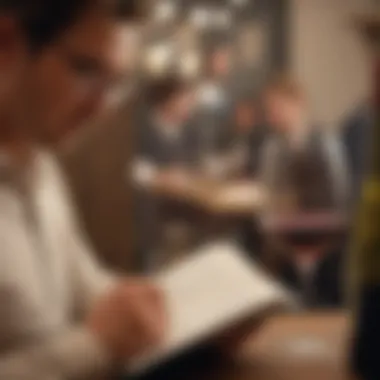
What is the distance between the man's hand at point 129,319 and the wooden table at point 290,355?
0.04m

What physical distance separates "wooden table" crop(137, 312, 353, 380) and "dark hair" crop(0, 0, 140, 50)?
32 cm

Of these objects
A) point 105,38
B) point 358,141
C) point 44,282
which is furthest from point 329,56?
point 44,282

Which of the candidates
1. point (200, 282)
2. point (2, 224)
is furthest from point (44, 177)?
point (200, 282)

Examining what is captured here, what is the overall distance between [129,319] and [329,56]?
0.98ft

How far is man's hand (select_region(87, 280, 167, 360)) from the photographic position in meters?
0.90

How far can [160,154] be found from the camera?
937mm

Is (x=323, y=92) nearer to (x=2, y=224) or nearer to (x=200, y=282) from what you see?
(x=200, y=282)

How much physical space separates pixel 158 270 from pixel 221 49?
21 centimetres

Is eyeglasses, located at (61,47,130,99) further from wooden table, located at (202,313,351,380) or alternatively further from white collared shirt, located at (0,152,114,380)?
wooden table, located at (202,313,351,380)

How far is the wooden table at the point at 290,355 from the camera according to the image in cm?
94

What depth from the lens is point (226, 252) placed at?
948 mm

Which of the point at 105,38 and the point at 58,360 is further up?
the point at 105,38

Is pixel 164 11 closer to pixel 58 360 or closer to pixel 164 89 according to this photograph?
pixel 164 89

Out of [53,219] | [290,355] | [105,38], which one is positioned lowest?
[290,355]
